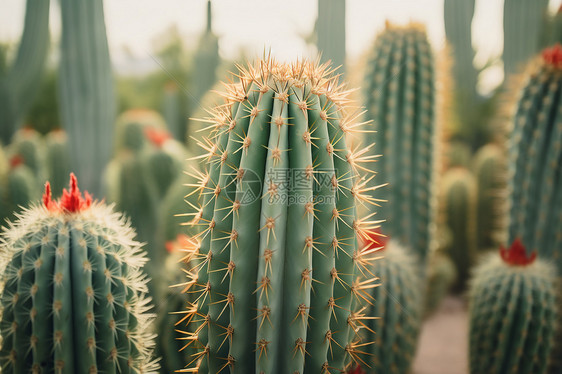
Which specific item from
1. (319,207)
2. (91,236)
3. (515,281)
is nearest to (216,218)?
(319,207)

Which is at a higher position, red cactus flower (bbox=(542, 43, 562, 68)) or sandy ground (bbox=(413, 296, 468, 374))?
red cactus flower (bbox=(542, 43, 562, 68))

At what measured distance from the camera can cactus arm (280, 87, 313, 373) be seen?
1.69 metres

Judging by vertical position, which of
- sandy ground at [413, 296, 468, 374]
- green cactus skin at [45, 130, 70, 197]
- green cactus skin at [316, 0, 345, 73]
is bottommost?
sandy ground at [413, 296, 468, 374]

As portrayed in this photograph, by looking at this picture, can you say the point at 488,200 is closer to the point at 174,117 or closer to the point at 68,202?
the point at 68,202

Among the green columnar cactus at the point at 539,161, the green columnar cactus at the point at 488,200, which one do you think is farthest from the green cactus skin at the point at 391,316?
the green columnar cactus at the point at 488,200

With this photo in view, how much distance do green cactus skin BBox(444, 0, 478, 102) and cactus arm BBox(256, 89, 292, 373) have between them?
6015 millimetres

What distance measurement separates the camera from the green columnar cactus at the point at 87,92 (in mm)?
4426

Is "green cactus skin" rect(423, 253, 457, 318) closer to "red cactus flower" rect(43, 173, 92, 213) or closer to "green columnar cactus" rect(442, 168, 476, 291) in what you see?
"green columnar cactus" rect(442, 168, 476, 291)

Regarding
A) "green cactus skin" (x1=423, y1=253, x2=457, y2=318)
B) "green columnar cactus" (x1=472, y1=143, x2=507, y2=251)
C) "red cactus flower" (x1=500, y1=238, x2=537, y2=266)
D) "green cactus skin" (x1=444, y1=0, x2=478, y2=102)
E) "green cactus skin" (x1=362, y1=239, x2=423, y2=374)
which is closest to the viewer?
"green cactus skin" (x1=362, y1=239, x2=423, y2=374)

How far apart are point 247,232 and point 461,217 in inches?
175

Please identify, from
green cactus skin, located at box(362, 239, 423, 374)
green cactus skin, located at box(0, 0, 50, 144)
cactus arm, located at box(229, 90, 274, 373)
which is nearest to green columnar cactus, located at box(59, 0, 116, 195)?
green cactus skin, located at box(0, 0, 50, 144)

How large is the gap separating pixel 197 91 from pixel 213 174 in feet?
17.7

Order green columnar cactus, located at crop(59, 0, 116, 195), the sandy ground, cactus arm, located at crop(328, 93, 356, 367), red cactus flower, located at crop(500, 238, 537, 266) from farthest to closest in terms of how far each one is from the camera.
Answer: green columnar cactus, located at crop(59, 0, 116, 195), the sandy ground, red cactus flower, located at crop(500, 238, 537, 266), cactus arm, located at crop(328, 93, 356, 367)

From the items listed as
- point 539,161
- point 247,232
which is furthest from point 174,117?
point 247,232
